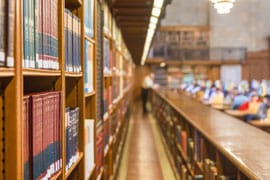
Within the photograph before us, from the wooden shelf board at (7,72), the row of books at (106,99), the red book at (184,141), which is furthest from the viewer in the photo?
the red book at (184,141)

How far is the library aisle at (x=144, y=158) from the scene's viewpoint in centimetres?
557

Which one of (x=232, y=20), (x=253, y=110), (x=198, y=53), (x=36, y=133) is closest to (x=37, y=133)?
(x=36, y=133)

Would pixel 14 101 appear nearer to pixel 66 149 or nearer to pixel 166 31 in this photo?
pixel 66 149

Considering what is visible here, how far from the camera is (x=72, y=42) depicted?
203cm

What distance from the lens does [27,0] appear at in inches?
49.8

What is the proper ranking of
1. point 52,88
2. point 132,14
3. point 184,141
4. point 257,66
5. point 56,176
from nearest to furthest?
point 56,176 < point 52,88 < point 184,141 < point 132,14 < point 257,66

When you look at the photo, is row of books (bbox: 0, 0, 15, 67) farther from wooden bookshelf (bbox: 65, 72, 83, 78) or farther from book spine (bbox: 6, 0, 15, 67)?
wooden bookshelf (bbox: 65, 72, 83, 78)

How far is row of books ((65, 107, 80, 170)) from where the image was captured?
195cm

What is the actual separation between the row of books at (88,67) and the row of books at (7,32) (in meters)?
1.34

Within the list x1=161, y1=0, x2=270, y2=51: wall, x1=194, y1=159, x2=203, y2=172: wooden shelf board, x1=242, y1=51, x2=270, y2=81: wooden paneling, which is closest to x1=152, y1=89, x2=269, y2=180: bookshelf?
x1=194, y1=159, x2=203, y2=172: wooden shelf board

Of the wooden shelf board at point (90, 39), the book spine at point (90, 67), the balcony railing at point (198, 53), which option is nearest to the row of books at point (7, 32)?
the wooden shelf board at point (90, 39)

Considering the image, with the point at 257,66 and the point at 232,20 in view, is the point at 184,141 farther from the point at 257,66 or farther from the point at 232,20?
the point at 232,20

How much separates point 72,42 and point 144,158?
4949 mm

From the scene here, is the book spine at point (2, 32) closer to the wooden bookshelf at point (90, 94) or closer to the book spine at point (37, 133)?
the book spine at point (37, 133)
